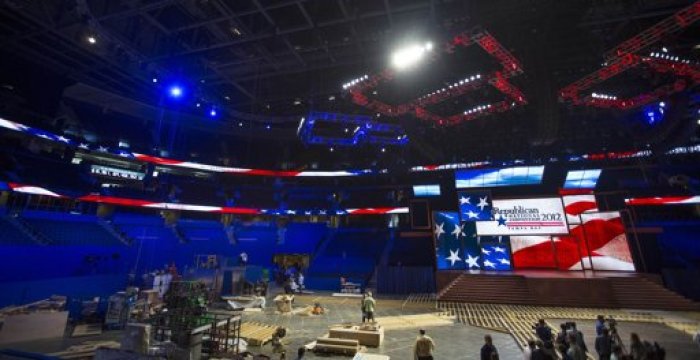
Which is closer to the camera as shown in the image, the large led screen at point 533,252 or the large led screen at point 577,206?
the large led screen at point 577,206

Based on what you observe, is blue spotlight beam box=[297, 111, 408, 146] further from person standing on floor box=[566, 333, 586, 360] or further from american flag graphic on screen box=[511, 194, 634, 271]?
person standing on floor box=[566, 333, 586, 360]

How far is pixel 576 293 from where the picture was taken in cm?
1730

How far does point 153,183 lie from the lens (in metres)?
28.8

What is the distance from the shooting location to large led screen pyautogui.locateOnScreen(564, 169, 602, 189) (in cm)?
2388

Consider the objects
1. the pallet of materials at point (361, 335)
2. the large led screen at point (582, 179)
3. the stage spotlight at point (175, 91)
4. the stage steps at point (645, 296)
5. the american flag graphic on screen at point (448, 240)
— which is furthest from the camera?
the large led screen at point (582, 179)

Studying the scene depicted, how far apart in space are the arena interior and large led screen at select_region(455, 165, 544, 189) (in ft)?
0.50

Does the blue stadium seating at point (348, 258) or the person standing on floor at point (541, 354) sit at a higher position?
the blue stadium seating at point (348, 258)

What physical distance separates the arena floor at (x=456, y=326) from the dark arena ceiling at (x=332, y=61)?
31.5ft

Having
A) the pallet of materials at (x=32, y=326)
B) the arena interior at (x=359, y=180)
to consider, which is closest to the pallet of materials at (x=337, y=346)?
the arena interior at (x=359, y=180)

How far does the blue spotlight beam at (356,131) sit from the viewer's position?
62.6 ft

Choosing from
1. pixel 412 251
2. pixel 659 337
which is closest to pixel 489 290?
pixel 659 337

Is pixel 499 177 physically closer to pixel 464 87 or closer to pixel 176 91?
pixel 464 87

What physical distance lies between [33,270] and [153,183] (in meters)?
11.7

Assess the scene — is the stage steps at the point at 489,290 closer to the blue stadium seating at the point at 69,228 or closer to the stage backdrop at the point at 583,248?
the stage backdrop at the point at 583,248
